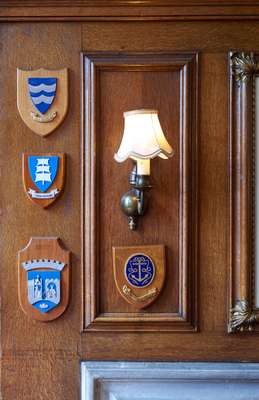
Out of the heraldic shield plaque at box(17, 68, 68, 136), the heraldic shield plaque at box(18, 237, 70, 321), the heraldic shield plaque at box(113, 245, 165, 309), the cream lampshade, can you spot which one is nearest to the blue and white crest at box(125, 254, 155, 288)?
the heraldic shield plaque at box(113, 245, 165, 309)

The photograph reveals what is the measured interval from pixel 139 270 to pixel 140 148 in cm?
44

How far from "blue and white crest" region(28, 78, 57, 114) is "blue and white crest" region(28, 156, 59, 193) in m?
0.17

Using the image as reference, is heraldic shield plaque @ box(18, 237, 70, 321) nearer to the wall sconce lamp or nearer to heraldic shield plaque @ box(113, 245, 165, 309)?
heraldic shield plaque @ box(113, 245, 165, 309)

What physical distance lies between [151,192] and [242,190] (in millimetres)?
325

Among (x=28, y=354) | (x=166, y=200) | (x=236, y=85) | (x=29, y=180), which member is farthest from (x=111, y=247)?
(x=236, y=85)

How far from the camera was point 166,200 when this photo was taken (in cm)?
154

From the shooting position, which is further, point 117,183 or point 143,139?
point 117,183

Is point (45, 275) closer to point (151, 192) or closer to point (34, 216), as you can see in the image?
point (34, 216)

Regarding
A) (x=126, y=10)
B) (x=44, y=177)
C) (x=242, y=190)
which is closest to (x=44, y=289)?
→ (x=44, y=177)

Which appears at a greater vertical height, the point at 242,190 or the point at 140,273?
the point at 242,190

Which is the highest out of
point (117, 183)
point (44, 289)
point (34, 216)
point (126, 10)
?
point (126, 10)

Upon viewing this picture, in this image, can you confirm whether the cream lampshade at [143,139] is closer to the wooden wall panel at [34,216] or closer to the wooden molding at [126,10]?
the wooden wall panel at [34,216]

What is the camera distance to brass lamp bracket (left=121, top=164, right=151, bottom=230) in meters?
1.47

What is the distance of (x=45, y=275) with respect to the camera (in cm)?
154
